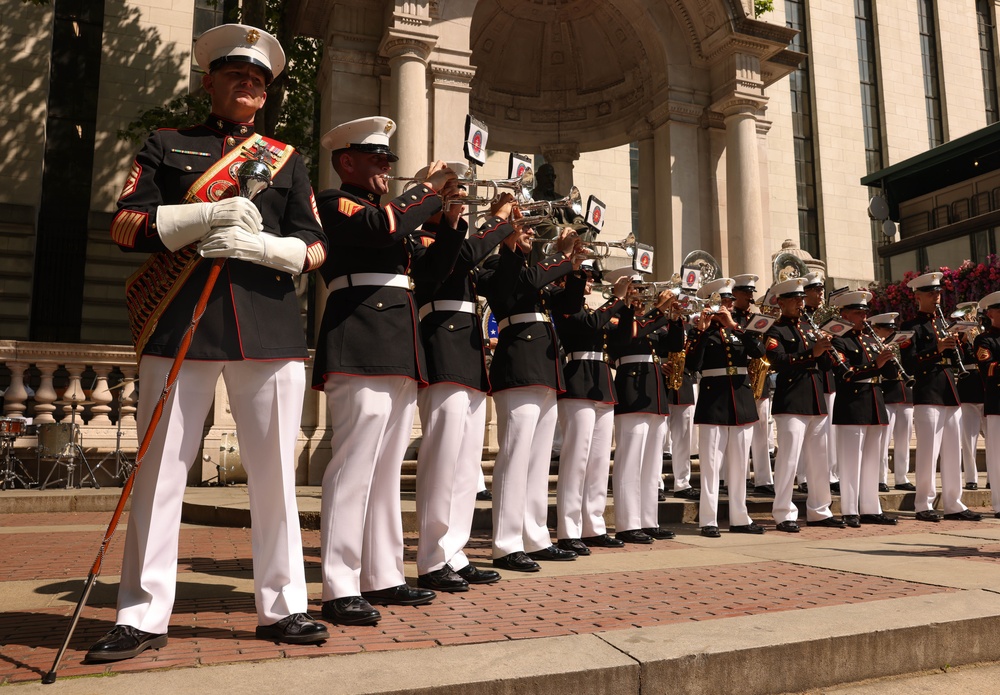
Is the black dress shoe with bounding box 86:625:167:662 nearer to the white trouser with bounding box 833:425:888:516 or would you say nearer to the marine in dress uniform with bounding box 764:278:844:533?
the marine in dress uniform with bounding box 764:278:844:533

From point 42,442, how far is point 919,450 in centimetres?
1100

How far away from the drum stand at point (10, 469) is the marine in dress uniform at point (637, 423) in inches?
330

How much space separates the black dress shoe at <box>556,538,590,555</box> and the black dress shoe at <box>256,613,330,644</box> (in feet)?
10.7

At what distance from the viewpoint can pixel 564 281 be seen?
264 inches

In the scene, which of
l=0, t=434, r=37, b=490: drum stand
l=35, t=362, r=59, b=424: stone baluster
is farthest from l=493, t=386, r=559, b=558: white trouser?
l=35, t=362, r=59, b=424: stone baluster

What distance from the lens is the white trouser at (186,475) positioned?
3404mm

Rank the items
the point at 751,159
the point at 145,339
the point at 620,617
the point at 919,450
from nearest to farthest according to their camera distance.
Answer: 1. the point at 145,339
2. the point at 620,617
3. the point at 919,450
4. the point at 751,159

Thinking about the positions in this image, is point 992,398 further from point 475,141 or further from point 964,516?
point 475,141

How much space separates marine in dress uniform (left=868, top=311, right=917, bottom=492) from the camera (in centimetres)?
1058

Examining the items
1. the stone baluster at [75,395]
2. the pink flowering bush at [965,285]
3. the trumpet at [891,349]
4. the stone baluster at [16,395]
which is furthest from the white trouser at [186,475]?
the pink flowering bush at [965,285]

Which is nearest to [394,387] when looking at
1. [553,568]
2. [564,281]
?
[553,568]

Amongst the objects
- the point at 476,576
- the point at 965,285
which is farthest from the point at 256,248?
the point at 965,285

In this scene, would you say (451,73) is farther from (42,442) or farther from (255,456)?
(255,456)

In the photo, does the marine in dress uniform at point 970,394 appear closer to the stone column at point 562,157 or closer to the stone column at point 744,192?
the stone column at point 744,192
